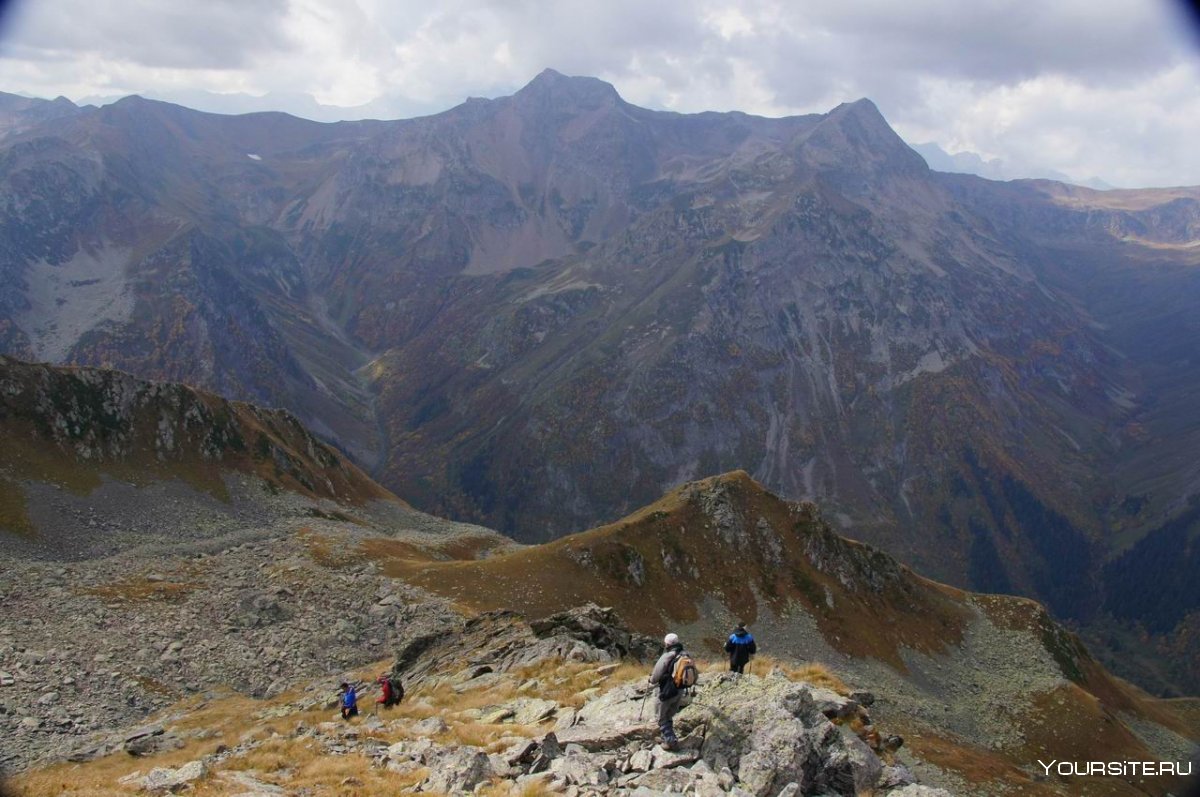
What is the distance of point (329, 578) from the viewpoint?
66000 millimetres

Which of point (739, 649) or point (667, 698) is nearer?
point (667, 698)

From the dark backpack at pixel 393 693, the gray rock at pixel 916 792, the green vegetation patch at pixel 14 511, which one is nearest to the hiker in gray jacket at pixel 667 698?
the gray rock at pixel 916 792

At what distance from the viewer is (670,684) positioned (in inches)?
894

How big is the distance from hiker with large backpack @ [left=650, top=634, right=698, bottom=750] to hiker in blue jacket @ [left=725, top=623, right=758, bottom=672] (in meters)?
5.79

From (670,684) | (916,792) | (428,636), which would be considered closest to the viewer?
(916,792)

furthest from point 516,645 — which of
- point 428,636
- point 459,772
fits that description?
point 459,772

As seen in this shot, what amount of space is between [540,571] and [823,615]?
119 ft
